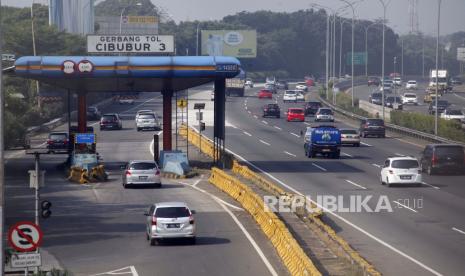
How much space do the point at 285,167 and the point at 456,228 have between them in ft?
77.4

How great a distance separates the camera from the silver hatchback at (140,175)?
47.6 meters

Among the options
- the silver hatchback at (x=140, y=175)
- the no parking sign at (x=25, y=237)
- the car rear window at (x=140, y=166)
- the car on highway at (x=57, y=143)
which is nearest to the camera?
the no parking sign at (x=25, y=237)

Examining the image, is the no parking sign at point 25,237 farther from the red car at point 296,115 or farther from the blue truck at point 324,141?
the red car at point 296,115

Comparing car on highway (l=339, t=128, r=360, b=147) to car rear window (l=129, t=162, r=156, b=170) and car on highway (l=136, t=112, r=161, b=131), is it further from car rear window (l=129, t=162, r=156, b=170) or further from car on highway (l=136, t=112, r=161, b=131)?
car rear window (l=129, t=162, r=156, b=170)

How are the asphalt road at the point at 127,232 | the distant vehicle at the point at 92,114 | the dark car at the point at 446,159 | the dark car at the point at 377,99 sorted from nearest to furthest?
the asphalt road at the point at 127,232, the dark car at the point at 446,159, the distant vehicle at the point at 92,114, the dark car at the point at 377,99

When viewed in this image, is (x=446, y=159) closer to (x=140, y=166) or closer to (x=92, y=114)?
(x=140, y=166)

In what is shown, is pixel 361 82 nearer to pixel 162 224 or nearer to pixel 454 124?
pixel 454 124

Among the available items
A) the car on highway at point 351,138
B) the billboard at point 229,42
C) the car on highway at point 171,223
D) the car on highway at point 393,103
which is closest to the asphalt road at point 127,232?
the car on highway at point 171,223

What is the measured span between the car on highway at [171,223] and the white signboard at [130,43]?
23981mm

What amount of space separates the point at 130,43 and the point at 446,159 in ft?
57.8

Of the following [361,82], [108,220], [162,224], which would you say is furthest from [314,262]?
[361,82]

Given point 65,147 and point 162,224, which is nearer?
point 162,224

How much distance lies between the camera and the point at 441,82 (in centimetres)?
15312

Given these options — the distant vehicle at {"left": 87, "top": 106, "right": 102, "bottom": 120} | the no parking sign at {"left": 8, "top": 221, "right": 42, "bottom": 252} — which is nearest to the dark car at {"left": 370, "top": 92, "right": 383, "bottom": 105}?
the distant vehicle at {"left": 87, "top": 106, "right": 102, "bottom": 120}
